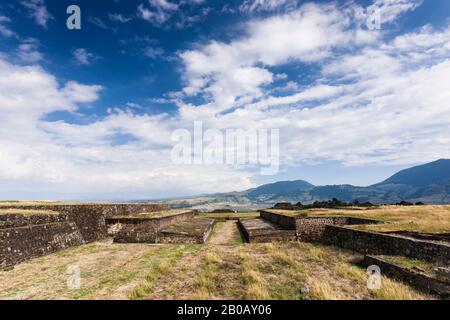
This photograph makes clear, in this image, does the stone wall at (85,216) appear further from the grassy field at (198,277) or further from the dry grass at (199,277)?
the dry grass at (199,277)

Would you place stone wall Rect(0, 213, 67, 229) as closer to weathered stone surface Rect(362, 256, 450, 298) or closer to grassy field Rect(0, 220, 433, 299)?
grassy field Rect(0, 220, 433, 299)

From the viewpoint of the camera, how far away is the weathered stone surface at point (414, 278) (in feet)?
26.6

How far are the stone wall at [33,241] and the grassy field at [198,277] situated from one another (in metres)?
0.62

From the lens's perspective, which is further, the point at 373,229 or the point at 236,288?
the point at 373,229

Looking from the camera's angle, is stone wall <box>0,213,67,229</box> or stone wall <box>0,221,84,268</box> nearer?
stone wall <box>0,221,84,268</box>

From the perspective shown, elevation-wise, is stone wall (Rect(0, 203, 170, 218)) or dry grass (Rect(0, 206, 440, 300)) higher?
stone wall (Rect(0, 203, 170, 218))

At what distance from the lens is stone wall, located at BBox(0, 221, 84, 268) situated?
1252 centimetres

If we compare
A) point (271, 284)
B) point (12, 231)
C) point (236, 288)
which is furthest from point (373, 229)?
point (12, 231)

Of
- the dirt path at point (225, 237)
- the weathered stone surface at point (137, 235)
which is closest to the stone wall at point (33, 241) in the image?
the weathered stone surface at point (137, 235)

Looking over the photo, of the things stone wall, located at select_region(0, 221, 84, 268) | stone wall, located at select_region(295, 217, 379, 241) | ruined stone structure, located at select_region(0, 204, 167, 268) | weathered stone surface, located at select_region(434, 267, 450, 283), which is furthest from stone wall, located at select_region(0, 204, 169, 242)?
weathered stone surface, located at select_region(434, 267, 450, 283)

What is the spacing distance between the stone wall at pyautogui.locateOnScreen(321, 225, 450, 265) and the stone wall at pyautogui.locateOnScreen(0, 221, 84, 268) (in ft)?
57.0

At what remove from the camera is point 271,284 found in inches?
384
